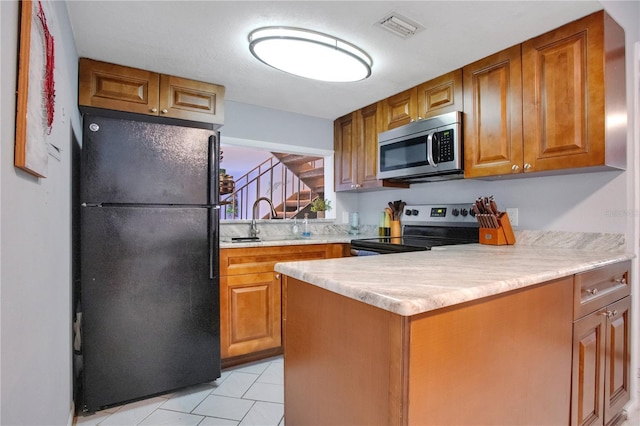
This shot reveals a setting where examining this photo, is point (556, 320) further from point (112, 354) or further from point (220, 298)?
point (112, 354)

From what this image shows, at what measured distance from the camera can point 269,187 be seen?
6.49 m

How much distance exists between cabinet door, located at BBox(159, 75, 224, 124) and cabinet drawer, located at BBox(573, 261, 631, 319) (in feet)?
8.05

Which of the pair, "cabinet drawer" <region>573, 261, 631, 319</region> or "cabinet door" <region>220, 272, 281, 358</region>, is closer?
"cabinet drawer" <region>573, 261, 631, 319</region>

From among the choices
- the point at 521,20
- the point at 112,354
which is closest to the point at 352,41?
the point at 521,20

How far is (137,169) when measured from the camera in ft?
6.53

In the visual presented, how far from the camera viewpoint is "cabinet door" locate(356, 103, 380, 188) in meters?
3.04

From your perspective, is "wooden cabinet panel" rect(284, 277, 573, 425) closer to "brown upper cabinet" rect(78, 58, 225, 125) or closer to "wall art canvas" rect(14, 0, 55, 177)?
"wall art canvas" rect(14, 0, 55, 177)

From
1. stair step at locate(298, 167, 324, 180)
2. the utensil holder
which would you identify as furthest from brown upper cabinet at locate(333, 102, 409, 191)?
stair step at locate(298, 167, 324, 180)

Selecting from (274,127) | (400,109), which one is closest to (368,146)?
(400,109)

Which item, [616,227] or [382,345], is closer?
[382,345]

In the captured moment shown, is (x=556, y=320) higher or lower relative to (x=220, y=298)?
higher

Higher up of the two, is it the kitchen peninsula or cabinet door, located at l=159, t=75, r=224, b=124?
cabinet door, located at l=159, t=75, r=224, b=124

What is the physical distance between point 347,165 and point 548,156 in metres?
1.82

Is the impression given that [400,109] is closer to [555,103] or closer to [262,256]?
[555,103]
